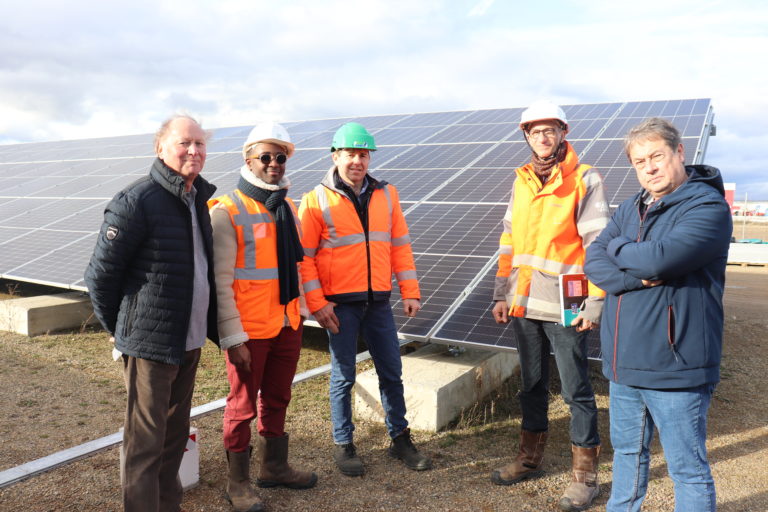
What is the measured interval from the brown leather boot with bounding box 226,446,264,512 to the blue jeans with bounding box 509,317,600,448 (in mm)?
1917

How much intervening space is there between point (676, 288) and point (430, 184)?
243 inches

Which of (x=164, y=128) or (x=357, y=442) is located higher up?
(x=164, y=128)

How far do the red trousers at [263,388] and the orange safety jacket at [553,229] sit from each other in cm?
154

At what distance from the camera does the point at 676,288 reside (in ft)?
8.42

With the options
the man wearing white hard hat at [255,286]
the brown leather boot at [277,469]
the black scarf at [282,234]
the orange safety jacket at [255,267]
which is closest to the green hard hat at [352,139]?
the man wearing white hard hat at [255,286]

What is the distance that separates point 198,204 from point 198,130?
38cm

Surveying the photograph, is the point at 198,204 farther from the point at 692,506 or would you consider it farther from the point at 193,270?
the point at 692,506

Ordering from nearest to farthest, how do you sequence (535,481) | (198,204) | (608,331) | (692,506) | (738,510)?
(692,506), (608,331), (198,204), (738,510), (535,481)

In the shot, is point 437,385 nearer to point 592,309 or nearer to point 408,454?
point 408,454

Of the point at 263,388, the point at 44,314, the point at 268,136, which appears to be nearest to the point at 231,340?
the point at 263,388

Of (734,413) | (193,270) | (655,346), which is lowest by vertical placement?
(734,413)

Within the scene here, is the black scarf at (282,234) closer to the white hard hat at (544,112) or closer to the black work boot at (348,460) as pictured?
the black work boot at (348,460)

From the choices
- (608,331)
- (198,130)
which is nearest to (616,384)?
(608,331)

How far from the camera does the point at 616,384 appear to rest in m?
2.88
